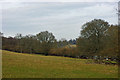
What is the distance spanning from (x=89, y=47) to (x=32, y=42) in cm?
4735

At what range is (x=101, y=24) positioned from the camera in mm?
41500

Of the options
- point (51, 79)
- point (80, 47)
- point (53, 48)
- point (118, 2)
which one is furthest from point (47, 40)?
point (51, 79)

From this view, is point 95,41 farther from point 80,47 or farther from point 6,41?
point 6,41

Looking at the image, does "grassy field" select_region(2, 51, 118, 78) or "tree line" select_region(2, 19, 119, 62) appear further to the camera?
Result: "tree line" select_region(2, 19, 119, 62)

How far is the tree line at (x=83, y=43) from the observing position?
1263 inches

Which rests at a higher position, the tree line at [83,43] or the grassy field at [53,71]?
the tree line at [83,43]

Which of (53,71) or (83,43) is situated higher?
(83,43)

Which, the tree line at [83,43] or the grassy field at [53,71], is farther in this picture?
the tree line at [83,43]

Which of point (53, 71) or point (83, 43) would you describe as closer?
point (53, 71)

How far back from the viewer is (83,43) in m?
41.0

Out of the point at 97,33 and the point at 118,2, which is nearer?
the point at 118,2

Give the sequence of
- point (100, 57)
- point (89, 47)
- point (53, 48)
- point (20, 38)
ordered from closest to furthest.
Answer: point (100, 57) → point (89, 47) → point (53, 48) → point (20, 38)

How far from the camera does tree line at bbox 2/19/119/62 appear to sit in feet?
105

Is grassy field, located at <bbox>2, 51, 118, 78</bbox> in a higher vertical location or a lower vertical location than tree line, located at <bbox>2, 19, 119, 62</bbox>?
lower
